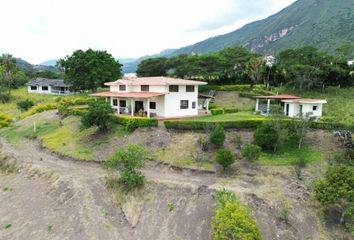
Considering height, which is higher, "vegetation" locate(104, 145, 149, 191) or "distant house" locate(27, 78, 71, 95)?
"distant house" locate(27, 78, 71, 95)

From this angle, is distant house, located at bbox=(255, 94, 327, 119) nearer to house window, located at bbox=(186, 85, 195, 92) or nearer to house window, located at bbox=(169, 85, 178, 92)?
house window, located at bbox=(186, 85, 195, 92)

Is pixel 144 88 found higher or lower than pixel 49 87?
higher

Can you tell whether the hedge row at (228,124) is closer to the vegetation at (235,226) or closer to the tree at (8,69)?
the vegetation at (235,226)

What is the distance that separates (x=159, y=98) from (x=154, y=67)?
31.4 meters

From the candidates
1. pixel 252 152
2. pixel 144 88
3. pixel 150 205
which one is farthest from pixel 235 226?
pixel 144 88

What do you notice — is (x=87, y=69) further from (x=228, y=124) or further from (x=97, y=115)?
(x=228, y=124)

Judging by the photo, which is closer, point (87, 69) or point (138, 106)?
point (138, 106)

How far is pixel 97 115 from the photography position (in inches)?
1201

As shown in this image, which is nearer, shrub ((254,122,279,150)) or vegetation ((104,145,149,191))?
vegetation ((104,145,149,191))

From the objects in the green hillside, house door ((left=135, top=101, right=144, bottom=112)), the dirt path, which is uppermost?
the green hillside

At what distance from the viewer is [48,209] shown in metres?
21.1

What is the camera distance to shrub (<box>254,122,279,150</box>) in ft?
84.5

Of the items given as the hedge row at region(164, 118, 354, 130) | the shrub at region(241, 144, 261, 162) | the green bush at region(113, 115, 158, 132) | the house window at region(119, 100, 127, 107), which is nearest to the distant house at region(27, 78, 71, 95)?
the house window at region(119, 100, 127, 107)

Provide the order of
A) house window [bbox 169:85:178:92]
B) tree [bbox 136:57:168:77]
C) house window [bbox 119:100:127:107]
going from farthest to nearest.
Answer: tree [bbox 136:57:168:77] → house window [bbox 119:100:127:107] → house window [bbox 169:85:178:92]
